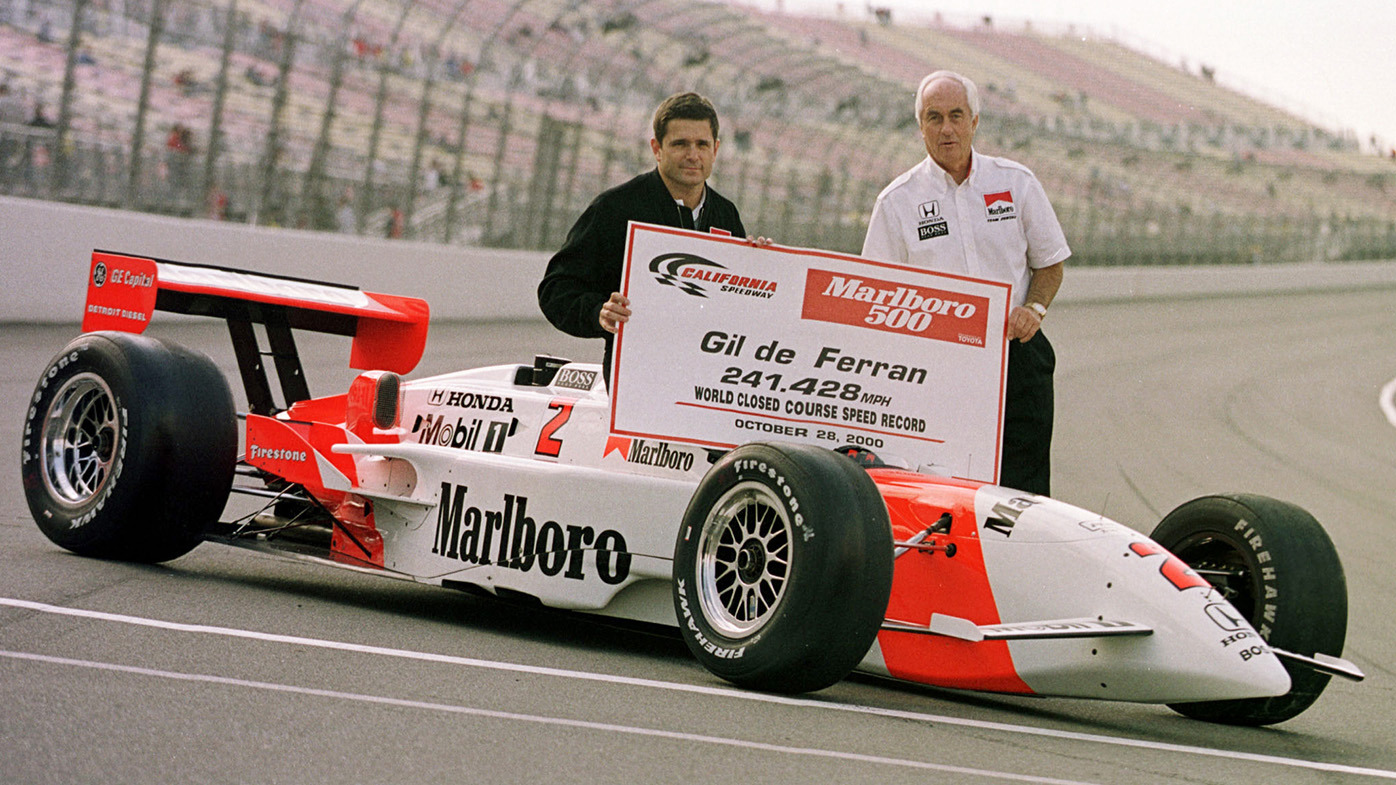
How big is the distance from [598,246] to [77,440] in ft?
7.80

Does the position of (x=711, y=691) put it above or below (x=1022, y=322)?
below

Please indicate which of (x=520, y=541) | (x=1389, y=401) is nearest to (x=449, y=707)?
(x=520, y=541)

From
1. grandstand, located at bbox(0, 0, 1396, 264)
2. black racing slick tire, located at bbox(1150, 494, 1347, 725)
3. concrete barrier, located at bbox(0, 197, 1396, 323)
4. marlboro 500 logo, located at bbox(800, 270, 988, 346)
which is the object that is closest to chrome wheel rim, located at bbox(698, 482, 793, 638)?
marlboro 500 logo, located at bbox(800, 270, 988, 346)

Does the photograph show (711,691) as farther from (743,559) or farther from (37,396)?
(37,396)

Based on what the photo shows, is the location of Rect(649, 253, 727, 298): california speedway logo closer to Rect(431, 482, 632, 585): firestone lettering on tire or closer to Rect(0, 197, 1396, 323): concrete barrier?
Rect(431, 482, 632, 585): firestone lettering on tire

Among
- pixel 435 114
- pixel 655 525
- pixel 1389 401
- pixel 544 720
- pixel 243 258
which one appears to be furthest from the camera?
pixel 1389 401

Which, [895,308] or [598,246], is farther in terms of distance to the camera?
[598,246]

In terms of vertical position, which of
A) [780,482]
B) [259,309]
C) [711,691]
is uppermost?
[259,309]

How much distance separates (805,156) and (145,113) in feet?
36.2

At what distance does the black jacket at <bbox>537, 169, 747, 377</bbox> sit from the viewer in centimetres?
575

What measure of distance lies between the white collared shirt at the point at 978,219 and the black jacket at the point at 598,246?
74cm

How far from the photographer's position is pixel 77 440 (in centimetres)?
665

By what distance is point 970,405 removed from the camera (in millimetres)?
5656

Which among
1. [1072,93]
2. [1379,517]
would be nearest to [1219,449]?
[1379,517]
